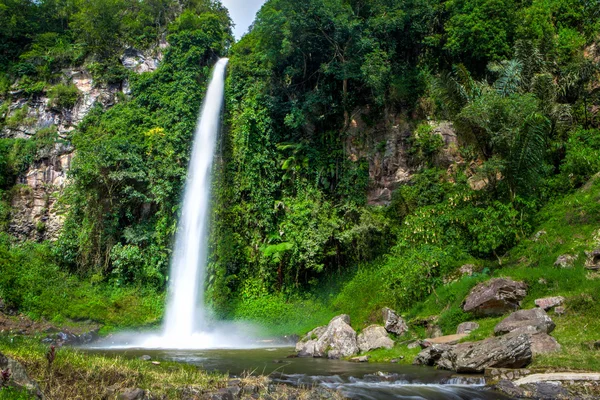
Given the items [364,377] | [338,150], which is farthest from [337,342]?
[338,150]

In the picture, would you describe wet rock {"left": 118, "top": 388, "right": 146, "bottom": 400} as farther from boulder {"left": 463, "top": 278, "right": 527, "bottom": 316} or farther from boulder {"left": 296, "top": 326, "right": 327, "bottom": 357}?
boulder {"left": 463, "top": 278, "right": 527, "bottom": 316}

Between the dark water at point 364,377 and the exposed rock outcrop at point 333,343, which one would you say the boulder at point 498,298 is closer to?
the dark water at point 364,377

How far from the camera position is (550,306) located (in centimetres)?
1102

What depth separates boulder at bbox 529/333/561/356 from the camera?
8.86 meters

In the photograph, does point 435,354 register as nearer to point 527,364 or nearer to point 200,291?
point 527,364

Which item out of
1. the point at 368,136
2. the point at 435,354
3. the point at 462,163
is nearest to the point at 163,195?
the point at 368,136

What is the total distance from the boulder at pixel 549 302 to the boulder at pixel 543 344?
1862 millimetres

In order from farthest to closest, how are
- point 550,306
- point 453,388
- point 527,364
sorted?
point 550,306 < point 527,364 < point 453,388

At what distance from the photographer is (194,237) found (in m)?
21.6

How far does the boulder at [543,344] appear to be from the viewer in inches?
349

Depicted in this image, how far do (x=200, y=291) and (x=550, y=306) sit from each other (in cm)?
1444

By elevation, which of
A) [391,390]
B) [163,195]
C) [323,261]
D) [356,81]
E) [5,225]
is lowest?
[391,390]

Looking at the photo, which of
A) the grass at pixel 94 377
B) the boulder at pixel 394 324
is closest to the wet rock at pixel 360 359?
the boulder at pixel 394 324

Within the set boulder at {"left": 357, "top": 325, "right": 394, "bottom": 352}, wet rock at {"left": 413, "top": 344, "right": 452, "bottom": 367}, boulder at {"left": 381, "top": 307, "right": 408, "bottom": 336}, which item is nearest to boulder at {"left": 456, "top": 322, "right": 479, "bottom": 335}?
wet rock at {"left": 413, "top": 344, "right": 452, "bottom": 367}
